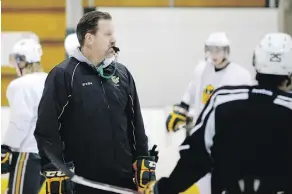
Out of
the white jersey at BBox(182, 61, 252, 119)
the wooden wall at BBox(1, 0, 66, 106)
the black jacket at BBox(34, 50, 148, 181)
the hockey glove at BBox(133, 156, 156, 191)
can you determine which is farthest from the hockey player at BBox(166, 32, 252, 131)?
the black jacket at BBox(34, 50, 148, 181)

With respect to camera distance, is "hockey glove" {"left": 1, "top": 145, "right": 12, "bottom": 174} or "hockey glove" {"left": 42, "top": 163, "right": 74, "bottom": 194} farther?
"hockey glove" {"left": 1, "top": 145, "right": 12, "bottom": 174}

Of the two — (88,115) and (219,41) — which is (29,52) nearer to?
(88,115)

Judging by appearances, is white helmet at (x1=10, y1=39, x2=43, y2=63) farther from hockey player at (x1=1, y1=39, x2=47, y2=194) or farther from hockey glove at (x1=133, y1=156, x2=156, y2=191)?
hockey glove at (x1=133, y1=156, x2=156, y2=191)

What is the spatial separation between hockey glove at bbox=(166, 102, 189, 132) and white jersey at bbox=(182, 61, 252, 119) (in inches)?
3.8

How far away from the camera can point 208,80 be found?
15.0 ft

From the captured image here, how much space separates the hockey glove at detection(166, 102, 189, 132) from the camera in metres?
4.39

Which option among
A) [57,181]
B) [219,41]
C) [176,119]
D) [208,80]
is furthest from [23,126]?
[219,41]

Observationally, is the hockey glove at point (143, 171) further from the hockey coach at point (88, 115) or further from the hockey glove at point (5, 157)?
the hockey glove at point (5, 157)

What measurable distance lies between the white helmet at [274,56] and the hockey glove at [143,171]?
2.15ft

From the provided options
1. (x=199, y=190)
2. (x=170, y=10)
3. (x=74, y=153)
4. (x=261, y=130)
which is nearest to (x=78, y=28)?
(x=74, y=153)

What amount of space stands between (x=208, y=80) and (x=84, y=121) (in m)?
2.34

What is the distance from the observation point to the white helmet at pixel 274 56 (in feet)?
6.36

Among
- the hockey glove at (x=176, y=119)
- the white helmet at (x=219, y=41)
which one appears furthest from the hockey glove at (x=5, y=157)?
the white helmet at (x=219, y=41)

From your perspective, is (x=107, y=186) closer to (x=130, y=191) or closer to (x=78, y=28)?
(x=130, y=191)
